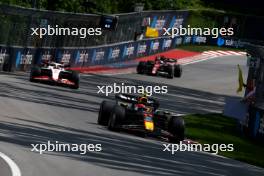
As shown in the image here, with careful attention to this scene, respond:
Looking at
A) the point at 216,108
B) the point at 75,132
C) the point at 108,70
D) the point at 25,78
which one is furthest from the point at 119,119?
the point at 108,70

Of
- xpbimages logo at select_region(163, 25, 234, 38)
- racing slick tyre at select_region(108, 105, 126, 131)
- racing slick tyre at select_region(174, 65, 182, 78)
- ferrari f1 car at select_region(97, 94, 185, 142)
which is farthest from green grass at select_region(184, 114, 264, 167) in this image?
xpbimages logo at select_region(163, 25, 234, 38)

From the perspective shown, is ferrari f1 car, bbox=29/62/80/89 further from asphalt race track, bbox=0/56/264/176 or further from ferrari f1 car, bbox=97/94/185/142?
ferrari f1 car, bbox=97/94/185/142

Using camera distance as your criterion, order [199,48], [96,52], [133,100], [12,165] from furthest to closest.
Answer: [199,48] → [96,52] → [133,100] → [12,165]

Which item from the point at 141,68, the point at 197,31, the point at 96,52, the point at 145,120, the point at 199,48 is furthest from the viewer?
the point at 197,31

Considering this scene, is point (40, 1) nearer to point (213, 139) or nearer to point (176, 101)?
point (176, 101)

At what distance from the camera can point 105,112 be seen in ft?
69.2

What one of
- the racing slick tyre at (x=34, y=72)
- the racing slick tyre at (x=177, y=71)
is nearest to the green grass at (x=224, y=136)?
the racing slick tyre at (x=34, y=72)

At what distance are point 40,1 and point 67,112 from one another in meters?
29.3

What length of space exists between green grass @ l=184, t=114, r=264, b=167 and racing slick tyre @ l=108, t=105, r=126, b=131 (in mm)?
2333

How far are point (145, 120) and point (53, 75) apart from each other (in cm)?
1175

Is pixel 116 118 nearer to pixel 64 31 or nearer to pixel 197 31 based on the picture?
pixel 64 31

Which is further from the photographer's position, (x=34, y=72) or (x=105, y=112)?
(x=34, y=72)

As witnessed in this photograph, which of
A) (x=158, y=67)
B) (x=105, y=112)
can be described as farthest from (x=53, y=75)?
(x=158, y=67)

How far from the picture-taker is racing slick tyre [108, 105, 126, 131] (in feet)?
65.0
